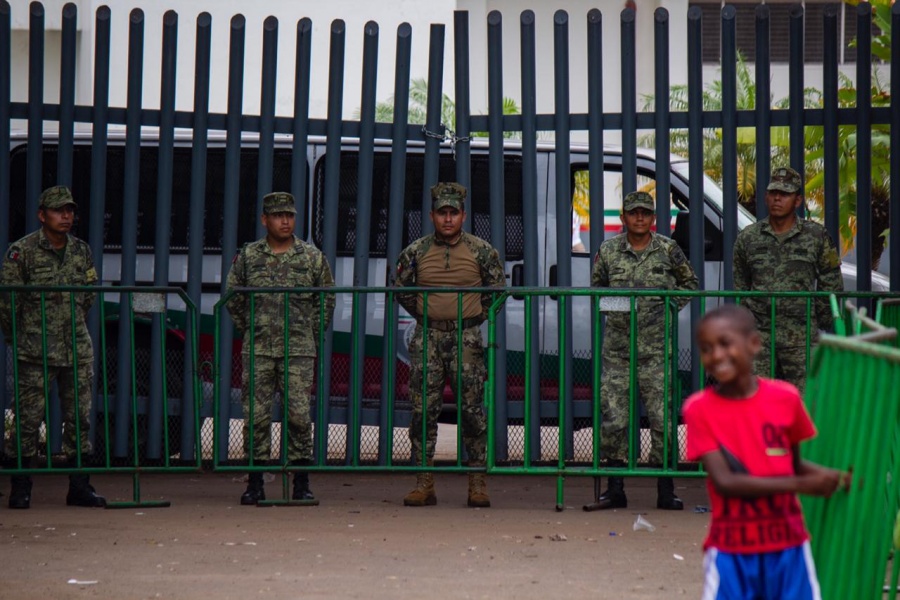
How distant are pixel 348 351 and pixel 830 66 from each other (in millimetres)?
3589

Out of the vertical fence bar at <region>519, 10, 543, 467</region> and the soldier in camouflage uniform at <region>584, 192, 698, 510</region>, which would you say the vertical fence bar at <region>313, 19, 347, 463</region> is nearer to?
the vertical fence bar at <region>519, 10, 543, 467</region>

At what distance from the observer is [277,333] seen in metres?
8.15

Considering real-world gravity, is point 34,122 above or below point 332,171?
above

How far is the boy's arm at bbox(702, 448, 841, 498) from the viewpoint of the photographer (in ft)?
11.9

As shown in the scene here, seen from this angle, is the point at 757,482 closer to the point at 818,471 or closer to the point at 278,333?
the point at 818,471

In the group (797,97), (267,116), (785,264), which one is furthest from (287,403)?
(797,97)

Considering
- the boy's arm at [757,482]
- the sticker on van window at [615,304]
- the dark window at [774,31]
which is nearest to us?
the boy's arm at [757,482]

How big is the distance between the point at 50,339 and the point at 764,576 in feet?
17.5

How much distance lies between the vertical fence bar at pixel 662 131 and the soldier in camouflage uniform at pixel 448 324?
3.93 feet

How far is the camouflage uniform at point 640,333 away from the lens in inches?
311

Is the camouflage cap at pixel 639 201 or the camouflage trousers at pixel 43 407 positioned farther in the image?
the camouflage cap at pixel 639 201

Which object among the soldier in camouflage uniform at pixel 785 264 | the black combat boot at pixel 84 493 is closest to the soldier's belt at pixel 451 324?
the soldier in camouflage uniform at pixel 785 264

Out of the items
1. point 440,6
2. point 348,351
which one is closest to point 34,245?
point 348,351

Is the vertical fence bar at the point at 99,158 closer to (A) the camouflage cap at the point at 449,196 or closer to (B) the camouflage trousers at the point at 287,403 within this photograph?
(B) the camouflage trousers at the point at 287,403
